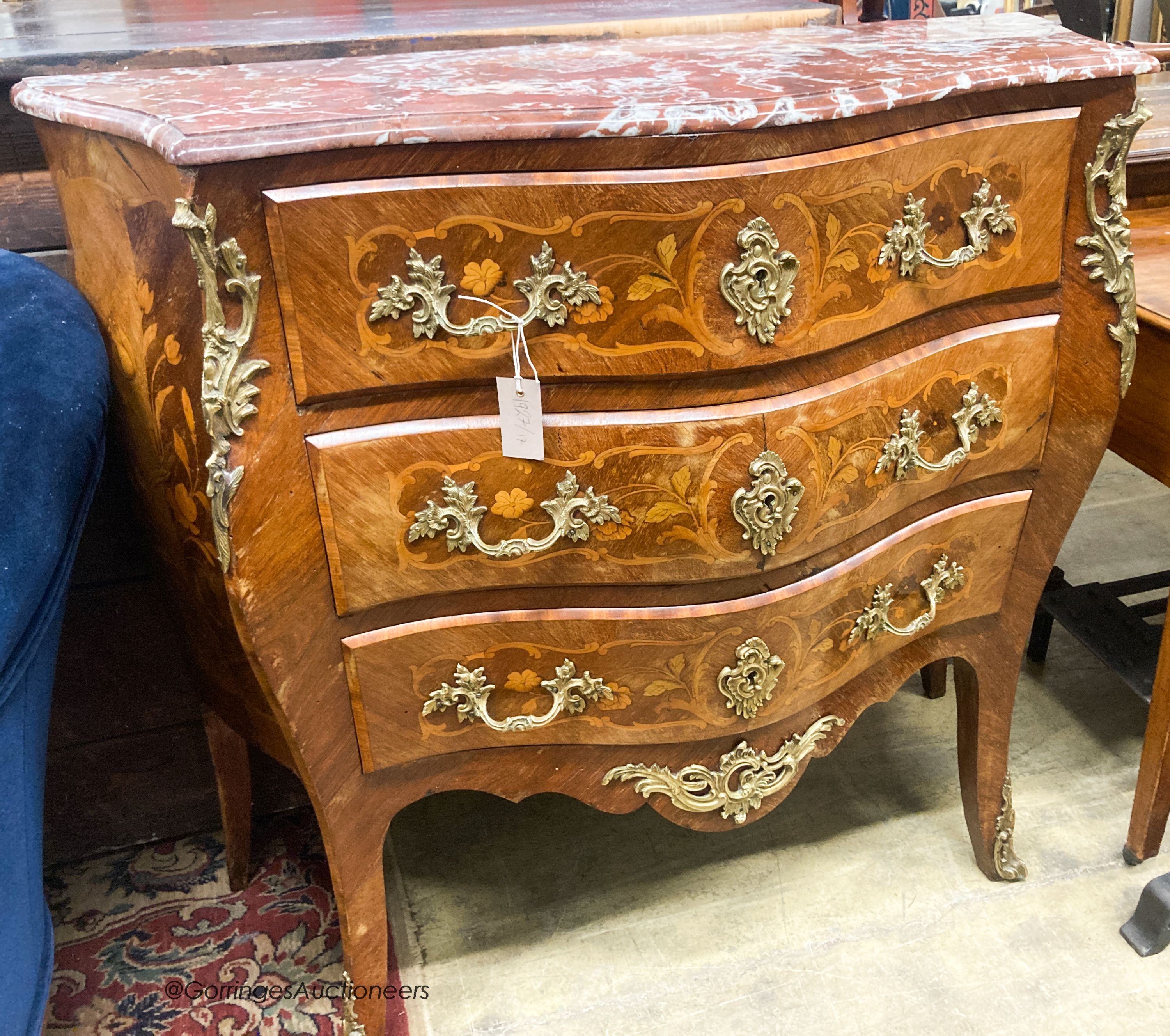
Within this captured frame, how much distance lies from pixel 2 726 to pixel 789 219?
70cm

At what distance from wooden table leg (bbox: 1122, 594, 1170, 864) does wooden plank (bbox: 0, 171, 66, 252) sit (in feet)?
4.44

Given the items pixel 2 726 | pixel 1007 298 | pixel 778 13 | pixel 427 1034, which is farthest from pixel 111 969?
pixel 778 13

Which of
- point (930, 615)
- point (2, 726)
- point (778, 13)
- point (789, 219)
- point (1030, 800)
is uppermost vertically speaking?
point (778, 13)

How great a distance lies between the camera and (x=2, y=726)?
0.74 m

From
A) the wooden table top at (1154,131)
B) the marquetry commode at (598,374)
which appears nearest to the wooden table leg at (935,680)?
the marquetry commode at (598,374)

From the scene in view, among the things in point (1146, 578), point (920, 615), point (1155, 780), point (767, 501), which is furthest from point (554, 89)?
point (1146, 578)

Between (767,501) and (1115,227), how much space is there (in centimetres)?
42

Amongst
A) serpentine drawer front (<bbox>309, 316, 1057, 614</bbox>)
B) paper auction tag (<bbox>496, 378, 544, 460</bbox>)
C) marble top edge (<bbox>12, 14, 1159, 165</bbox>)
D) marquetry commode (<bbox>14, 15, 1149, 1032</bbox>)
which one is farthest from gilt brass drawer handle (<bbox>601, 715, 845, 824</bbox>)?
marble top edge (<bbox>12, 14, 1159, 165</bbox>)

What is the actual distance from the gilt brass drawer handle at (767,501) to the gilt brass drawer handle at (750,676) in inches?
4.4

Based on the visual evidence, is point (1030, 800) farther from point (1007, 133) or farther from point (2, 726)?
point (2, 726)

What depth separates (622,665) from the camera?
3.05 feet

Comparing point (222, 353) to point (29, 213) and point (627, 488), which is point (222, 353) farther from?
point (29, 213)

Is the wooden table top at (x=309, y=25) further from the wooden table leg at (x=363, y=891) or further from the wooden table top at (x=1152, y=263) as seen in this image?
the wooden table leg at (x=363, y=891)

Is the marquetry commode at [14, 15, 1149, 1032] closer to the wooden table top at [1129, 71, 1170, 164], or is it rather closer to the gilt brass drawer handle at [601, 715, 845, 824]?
the gilt brass drawer handle at [601, 715, 845, 824]
